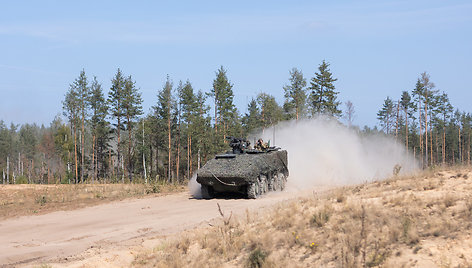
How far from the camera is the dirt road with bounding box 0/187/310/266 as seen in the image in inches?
471

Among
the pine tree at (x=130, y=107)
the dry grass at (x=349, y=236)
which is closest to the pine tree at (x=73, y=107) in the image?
the pine tree at (x=130, y=107)

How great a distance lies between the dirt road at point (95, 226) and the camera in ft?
39.2

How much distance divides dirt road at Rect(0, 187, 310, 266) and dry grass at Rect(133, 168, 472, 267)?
7.71ft

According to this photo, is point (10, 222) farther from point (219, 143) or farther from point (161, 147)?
point (161, 147)

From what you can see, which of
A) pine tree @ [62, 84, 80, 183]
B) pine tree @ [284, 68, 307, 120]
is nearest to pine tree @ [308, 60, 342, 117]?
pine tree @ [284, 68, 307, 120]

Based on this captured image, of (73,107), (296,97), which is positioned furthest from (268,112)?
(73,107)

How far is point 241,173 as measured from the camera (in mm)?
19812

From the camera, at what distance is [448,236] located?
8.10 metres

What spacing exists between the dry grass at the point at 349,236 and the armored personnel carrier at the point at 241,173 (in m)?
7.43

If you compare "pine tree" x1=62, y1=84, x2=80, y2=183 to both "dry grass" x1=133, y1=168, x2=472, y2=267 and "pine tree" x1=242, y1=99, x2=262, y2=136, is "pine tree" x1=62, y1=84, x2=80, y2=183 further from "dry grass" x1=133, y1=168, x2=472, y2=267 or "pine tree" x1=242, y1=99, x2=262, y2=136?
"dry grass" x1=133, y1=168, x2=472, y2=267

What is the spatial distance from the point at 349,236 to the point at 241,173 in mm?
11240

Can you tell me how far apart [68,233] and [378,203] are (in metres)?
9.33

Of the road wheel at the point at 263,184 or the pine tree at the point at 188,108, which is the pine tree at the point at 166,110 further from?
the road wheel at the point at 263,184

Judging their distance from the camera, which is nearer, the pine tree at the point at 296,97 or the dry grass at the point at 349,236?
the dry grass at the point at 349,236
